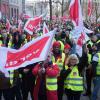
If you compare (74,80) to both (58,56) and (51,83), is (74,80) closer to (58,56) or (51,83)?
(51,83)

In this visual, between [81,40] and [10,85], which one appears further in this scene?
[81,40]

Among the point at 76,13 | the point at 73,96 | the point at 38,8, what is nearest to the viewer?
the point at 73,96

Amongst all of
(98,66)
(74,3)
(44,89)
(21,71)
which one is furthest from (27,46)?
(74,3)

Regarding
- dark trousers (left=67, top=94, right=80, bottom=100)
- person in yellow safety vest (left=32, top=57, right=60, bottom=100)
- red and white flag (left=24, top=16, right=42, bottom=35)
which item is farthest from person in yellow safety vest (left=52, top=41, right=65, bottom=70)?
red and white flag (left=24, top=16, right=42, bottom=35)

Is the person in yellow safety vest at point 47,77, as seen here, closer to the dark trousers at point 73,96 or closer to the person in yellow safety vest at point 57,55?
the dark trousers at point 73,96

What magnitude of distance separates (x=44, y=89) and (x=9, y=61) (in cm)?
122

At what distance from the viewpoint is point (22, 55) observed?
21.5ft

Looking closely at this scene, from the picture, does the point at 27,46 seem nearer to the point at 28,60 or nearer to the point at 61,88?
the point at 28,60

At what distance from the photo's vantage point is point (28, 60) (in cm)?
653

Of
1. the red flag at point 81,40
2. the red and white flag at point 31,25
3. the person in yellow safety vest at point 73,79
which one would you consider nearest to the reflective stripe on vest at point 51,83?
the person in yellow safety vest at point 73,79

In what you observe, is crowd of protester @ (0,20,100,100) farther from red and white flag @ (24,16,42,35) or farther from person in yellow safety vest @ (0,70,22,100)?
red and white flag @ (24,16,42,35)

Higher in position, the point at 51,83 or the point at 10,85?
the point at 51,83

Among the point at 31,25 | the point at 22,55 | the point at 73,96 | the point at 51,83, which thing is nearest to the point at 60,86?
the point at 73,96

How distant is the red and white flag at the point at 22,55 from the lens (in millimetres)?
6484
